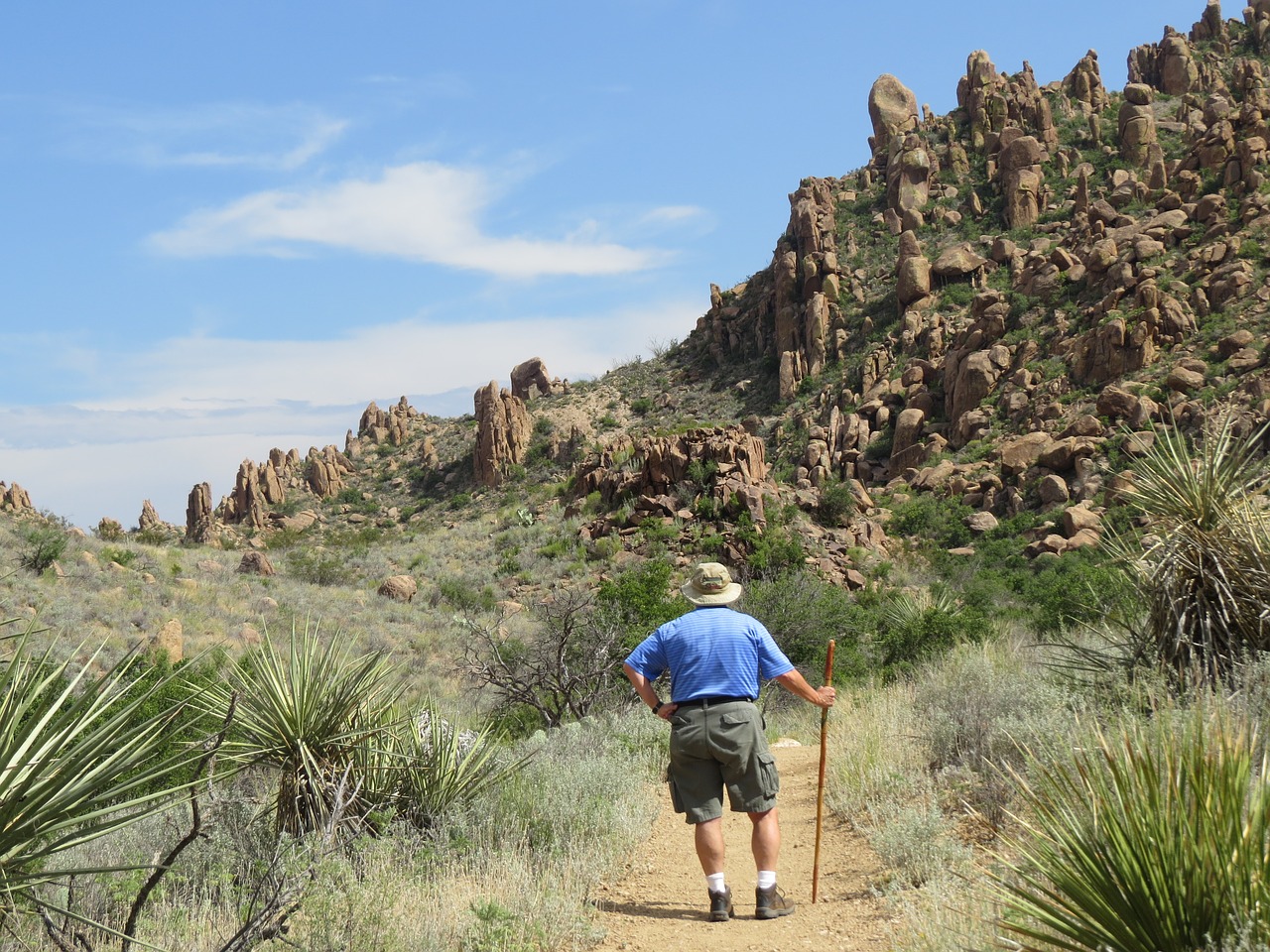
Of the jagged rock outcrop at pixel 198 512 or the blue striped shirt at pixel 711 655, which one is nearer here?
the blue striped shirt at pixel 711 655

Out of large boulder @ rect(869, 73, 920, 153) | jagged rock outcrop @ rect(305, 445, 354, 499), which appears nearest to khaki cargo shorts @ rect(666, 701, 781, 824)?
jagged rock outcrop @ rect(305, 445, 354, 499)

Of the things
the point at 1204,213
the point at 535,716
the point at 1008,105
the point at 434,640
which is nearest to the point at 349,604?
the point at 434,640

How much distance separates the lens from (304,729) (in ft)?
20.9

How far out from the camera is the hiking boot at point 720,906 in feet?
17.5

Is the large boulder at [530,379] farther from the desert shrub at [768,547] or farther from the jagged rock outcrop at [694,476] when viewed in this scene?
the desert shrub at [768,547]

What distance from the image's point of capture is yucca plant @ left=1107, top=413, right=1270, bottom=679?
22.3 feet

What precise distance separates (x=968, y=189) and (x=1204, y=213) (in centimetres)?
1504

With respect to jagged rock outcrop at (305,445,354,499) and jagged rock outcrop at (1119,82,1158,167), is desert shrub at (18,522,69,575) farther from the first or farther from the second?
jagged rock outcrop at (1119,82,1158,167)

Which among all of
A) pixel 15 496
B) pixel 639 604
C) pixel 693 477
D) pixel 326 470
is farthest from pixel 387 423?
pixel 639 604

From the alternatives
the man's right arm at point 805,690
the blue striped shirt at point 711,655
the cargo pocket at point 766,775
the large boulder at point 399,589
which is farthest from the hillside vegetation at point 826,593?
the blue striped shirt at point 711,655

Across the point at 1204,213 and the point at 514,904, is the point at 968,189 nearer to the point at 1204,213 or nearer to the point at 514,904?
the point at 1204,213

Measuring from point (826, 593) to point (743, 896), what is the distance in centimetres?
1534

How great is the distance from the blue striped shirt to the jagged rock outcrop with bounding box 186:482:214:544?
52.4 m

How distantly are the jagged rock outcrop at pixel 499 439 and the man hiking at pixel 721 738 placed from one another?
Answer: 45990mm
